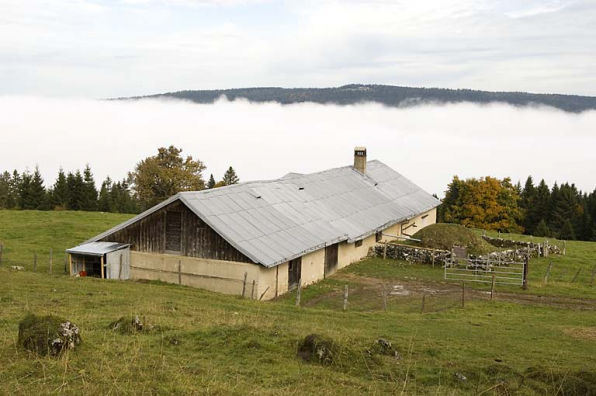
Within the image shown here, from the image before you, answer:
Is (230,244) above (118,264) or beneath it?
above

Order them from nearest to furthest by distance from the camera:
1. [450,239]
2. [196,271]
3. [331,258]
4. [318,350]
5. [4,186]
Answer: [318,350] → [196,271] → [331,258] → [450,239] → [4,186]

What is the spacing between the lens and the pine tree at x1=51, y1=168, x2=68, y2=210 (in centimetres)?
7562

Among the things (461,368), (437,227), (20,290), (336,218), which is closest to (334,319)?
(461,368)

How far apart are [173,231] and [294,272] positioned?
6.31 m

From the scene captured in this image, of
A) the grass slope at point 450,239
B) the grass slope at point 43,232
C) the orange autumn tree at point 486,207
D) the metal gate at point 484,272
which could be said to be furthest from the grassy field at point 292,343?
the orange autumn tree at point 486,207

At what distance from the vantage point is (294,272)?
3003 centimetres

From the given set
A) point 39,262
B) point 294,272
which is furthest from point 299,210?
point 39,262

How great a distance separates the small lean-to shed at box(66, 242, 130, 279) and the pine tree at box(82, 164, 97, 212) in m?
48.4

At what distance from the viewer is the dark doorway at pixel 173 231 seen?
94.5 feet

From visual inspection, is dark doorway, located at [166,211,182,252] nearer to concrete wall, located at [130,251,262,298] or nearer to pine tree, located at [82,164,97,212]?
concrete wall, located at [130,251,262,298]

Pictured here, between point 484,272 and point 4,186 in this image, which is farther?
point 4,186

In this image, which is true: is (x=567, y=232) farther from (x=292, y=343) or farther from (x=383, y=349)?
(x=292, y=343)

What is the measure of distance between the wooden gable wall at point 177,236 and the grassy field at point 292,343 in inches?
86.3

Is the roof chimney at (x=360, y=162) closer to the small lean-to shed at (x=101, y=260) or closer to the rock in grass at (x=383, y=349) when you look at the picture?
the small lean-to shed at (x=101, y=260)
